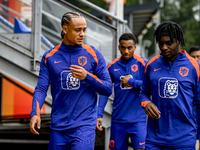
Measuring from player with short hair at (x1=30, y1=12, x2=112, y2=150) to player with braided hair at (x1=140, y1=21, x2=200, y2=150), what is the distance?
54 centimetres

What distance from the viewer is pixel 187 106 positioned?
3.14 meters

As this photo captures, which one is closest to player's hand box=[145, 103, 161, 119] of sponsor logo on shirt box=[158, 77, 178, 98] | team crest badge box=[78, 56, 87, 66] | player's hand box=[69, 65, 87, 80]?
sponsor logo on shirt box=[158, 77, 178, 98]

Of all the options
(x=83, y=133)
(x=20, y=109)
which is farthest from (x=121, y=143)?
(x=20, y=109)

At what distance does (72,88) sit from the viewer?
3.36 meters

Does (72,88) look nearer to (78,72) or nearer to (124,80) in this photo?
(78,72)

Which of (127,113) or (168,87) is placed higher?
(168,87)

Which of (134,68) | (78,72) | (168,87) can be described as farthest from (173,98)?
(134,68)

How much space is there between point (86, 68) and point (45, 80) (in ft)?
1.52

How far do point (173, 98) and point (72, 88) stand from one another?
1057 mm

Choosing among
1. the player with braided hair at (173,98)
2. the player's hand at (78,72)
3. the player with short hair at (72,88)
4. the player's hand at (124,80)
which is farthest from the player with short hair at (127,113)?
the player's hand at (78,72)

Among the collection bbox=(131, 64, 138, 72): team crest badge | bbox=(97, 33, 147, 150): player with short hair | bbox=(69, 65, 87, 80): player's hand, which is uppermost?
bbox=(131, 64, 138, 72): team crest badge

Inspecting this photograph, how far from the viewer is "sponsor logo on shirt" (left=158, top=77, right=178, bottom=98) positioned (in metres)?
3.15

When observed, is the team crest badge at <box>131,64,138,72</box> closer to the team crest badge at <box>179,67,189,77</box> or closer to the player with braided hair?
the player with braided hair

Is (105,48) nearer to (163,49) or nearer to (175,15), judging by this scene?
(163,49)
